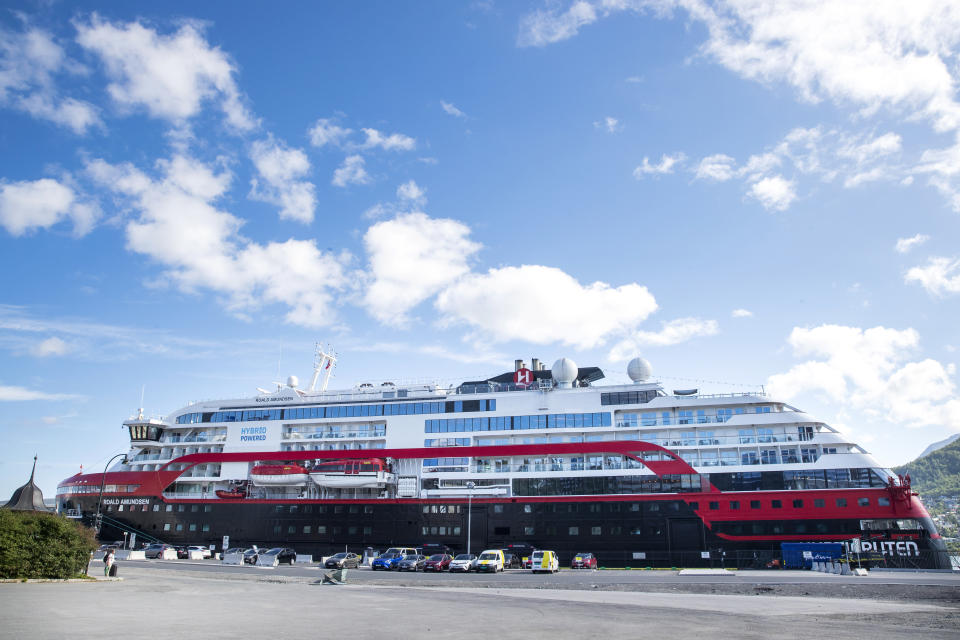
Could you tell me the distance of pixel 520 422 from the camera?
52.0 meters

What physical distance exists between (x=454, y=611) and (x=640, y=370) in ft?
120

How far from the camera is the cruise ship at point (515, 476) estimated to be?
4300 centimetres

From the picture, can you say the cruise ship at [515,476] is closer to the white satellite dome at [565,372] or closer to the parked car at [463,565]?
the white satellite dome at [565,372]

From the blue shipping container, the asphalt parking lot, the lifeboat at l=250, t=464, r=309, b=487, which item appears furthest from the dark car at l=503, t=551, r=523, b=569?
the lifeboat at l=250, t=464, r=309, b=487

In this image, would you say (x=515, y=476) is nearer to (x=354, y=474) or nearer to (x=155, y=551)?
(x=354, y=474)

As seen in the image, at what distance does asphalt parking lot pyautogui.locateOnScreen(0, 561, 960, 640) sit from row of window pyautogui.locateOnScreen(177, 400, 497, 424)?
24041 millimetres

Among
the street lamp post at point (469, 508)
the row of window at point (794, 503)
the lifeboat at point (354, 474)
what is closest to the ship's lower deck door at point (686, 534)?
the row of window at point (794, 503)

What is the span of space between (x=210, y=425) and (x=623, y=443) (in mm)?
39445

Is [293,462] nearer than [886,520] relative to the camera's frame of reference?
No

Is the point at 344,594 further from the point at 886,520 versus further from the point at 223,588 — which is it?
the point at 886,520

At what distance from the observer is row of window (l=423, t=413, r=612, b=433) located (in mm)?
50500

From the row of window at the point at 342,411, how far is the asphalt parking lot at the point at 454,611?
24.0 metres

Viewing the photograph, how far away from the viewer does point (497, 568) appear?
39.8 m

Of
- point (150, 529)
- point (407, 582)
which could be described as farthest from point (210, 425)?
point (407, 582)
